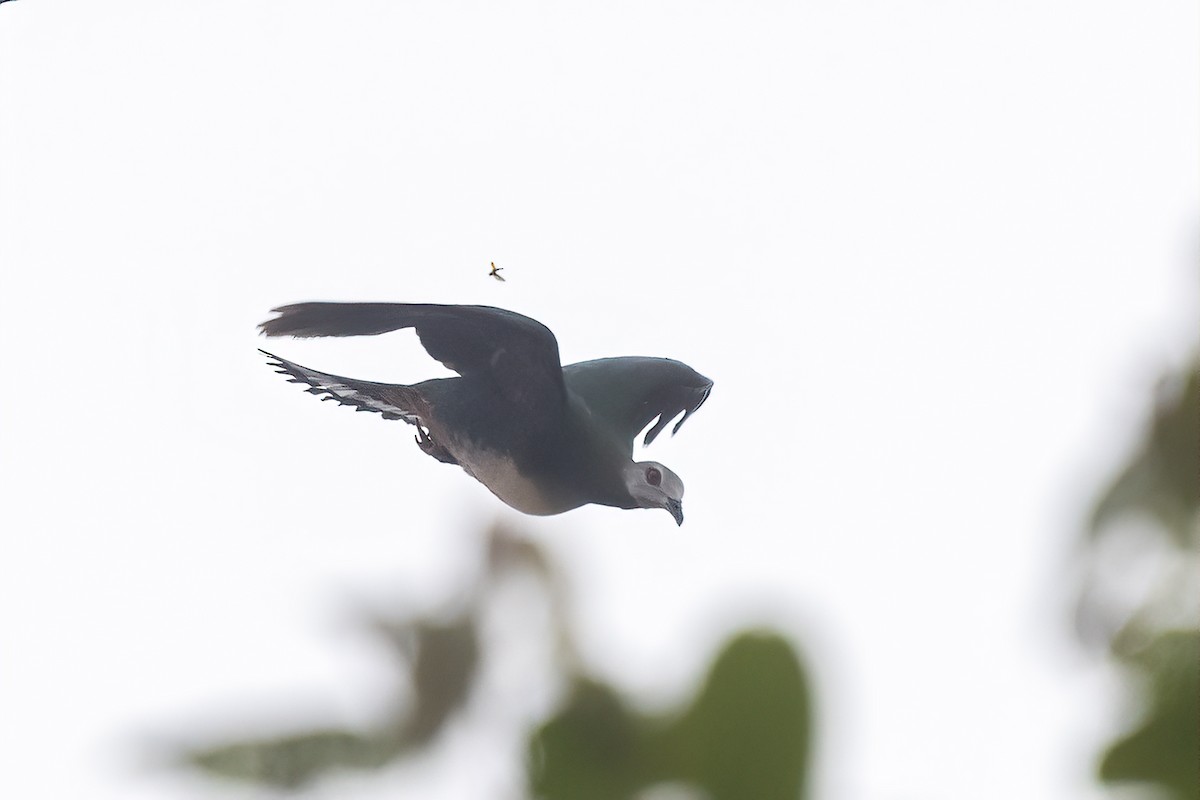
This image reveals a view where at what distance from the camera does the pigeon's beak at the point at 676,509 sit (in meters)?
5.67

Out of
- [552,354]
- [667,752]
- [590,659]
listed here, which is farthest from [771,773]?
[552,354]

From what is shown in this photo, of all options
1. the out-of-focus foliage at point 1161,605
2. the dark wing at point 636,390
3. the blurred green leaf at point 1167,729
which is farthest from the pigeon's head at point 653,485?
the blurred green leaf at point 1167,729

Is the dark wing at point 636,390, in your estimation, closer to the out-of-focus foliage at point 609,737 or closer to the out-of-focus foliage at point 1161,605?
the out-of-focus foliage at point 609,737

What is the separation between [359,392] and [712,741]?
3861 mm

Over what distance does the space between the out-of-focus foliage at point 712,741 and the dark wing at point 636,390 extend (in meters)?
3.63

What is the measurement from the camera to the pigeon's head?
18.4ft

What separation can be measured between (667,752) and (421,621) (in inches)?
58.3

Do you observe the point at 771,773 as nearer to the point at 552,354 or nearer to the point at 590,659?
the point at 590,659

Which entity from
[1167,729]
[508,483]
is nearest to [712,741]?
[1167,729]

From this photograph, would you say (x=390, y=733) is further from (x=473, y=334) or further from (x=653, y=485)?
(x=653, y=485)

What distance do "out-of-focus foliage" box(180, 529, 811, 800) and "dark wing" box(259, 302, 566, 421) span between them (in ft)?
6.82

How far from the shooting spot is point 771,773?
6.01 feet

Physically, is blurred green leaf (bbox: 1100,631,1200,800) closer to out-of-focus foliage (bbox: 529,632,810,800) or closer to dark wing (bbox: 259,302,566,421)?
out-of-focus foliage (bbox: 529,632,810,800)

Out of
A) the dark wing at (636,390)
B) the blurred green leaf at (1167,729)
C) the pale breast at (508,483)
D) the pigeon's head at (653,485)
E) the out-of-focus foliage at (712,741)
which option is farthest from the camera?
the dark wing at (636,390)
